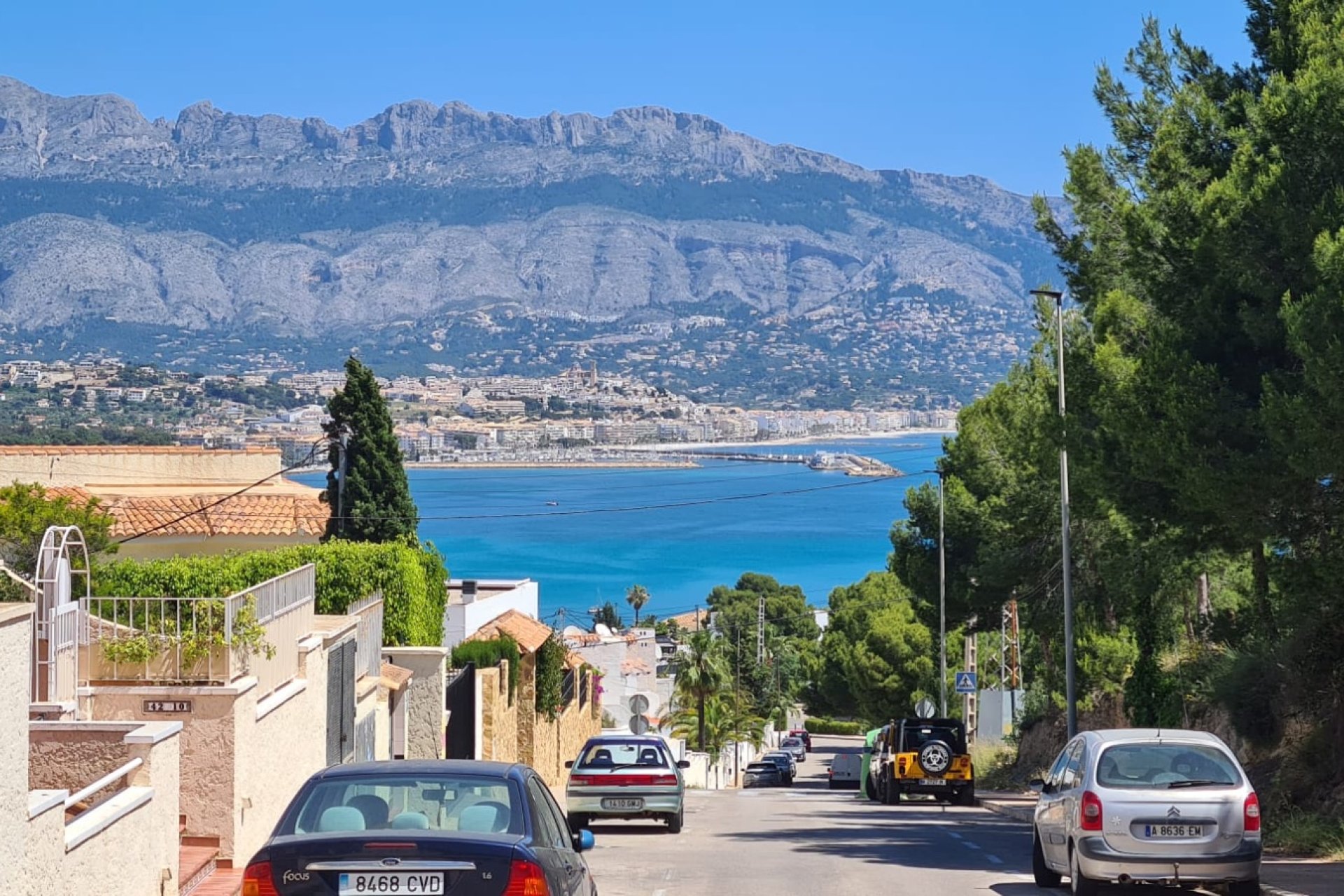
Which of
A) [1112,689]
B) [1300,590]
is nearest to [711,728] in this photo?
[1112,689]

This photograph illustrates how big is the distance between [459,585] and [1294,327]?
47.5 metres

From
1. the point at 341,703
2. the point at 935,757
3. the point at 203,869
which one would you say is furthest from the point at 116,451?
the point at 203,869

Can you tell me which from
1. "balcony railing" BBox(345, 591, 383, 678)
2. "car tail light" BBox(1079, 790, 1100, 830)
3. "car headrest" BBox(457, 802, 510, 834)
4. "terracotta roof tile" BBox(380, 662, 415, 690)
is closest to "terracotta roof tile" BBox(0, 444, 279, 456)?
"terracotta roof tile" BBox(380, 662, 415, 690)

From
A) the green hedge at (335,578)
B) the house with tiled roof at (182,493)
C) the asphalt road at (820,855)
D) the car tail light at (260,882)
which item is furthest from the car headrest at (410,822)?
the house with tiled roof at (182,493)

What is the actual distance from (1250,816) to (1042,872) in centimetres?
271

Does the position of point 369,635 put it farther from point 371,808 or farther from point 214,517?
point 371,808

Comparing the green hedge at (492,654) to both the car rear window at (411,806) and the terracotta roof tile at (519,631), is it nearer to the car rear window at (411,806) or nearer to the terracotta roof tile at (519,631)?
the terracotta roof tile at (519,631)

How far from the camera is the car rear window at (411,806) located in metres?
9.62

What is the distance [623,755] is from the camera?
25.1 m

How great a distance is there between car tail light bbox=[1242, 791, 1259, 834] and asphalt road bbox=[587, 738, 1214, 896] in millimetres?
1724

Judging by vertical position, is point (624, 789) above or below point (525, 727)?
above

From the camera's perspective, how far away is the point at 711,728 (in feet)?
290

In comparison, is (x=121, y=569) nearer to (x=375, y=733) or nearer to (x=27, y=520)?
(x=375, y=733)

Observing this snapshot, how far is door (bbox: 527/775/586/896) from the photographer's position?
946 cm
